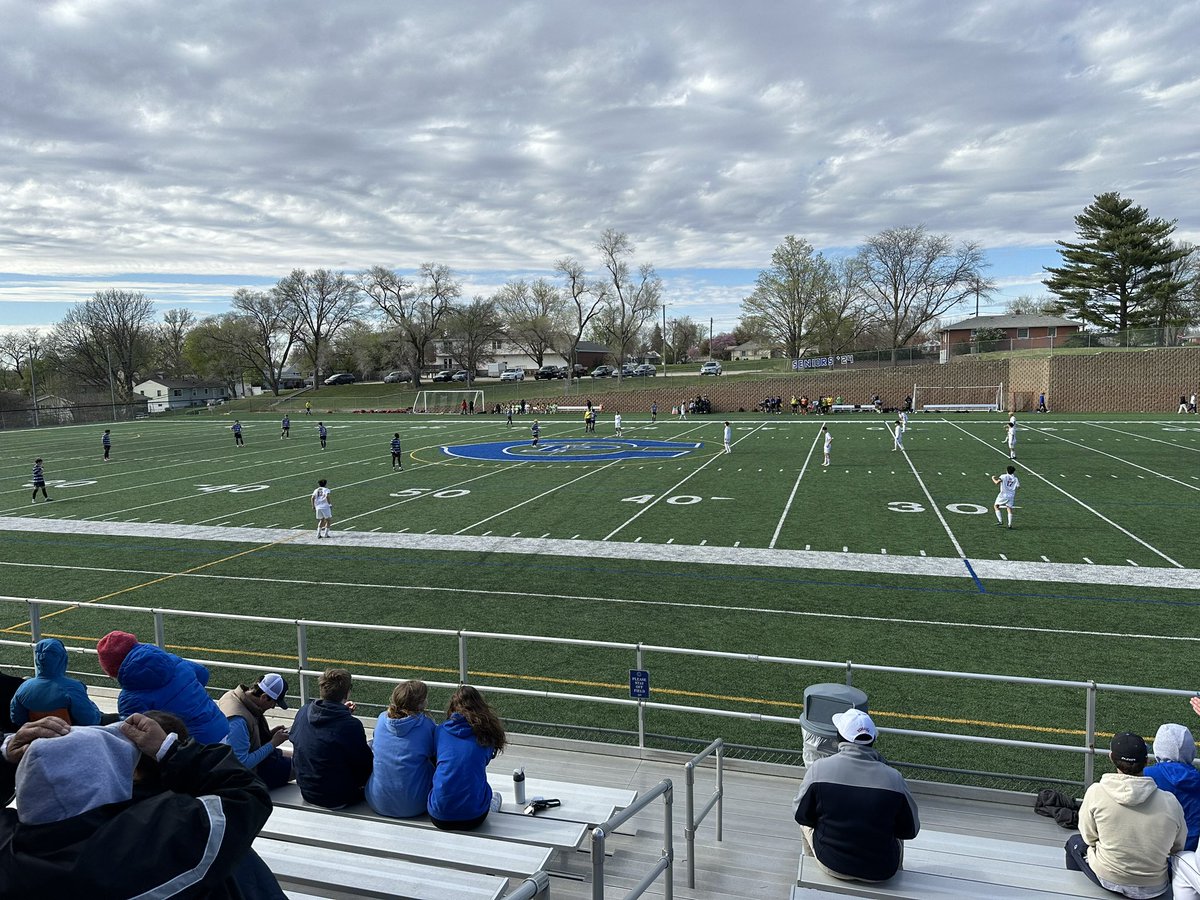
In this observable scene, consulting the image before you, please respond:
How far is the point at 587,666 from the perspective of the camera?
11.4 metres

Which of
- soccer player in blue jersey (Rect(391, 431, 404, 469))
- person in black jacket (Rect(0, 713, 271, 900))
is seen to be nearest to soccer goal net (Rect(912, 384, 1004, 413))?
soccer player in blue jersey (Rect(391, 431, 404, 469))

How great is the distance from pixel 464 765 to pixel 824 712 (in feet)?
9.06

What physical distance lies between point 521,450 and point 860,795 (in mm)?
34116

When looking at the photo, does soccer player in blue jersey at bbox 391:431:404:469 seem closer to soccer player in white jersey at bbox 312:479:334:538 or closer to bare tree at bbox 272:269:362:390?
soccer player in white jersey at bbox 312:479:334:538

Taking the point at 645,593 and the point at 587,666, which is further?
the point at 645,593

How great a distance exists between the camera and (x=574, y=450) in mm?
38031

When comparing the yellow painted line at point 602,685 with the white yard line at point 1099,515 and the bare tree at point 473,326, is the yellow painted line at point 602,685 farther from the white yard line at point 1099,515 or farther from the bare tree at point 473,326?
the bare tree at point 473,326

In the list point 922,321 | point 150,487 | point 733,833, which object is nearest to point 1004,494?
point 733,833

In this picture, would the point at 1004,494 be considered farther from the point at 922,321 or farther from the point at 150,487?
the point at 922,321

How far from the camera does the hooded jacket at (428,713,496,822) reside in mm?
5219

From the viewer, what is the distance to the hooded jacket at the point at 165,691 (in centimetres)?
509

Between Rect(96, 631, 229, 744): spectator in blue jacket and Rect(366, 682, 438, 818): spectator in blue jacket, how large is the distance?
110 centimetres

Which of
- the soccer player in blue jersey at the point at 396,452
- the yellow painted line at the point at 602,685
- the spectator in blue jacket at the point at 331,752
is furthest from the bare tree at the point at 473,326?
the spectator in blue jacket at the point at 331,752

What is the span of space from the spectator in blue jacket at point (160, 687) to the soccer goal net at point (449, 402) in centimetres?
6289
